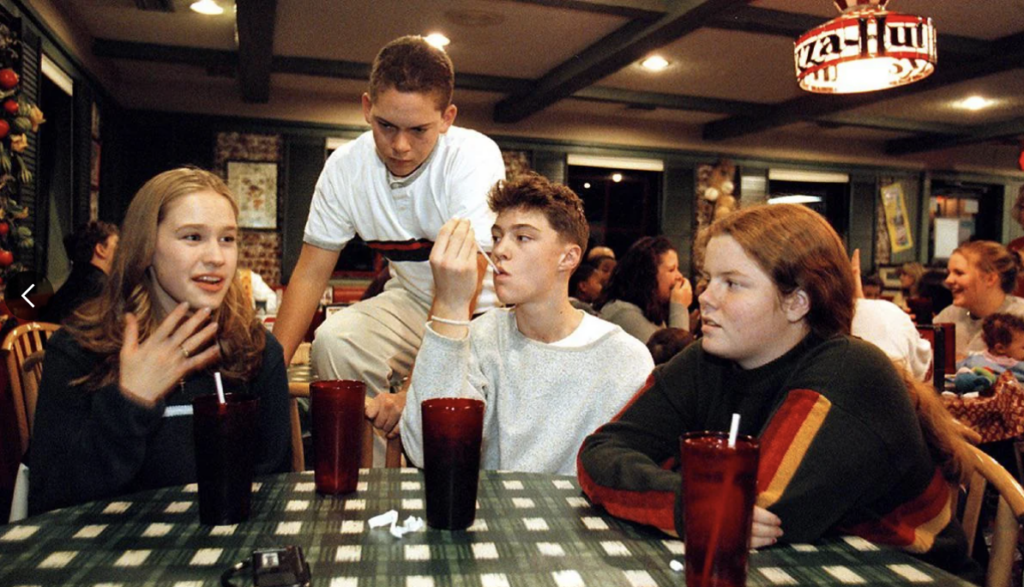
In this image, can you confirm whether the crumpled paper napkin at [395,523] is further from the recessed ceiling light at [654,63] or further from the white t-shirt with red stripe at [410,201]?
the recessed ceiling light at [654,63]

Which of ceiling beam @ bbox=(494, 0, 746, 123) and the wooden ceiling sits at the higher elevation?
the wooden ceiling

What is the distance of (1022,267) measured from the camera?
14.3 feet

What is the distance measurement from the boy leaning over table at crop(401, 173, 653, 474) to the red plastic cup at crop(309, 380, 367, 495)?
0.35 m

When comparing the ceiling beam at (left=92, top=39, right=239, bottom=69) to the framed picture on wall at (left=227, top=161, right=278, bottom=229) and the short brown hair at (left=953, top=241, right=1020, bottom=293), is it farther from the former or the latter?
the short brown hair at (left=953, top=241, right=1020, bottom=293)

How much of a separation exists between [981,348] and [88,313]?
3874 mm

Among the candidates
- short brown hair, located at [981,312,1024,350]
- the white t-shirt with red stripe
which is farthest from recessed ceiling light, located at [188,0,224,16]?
short brown hair, located at [981,312,1024,350]

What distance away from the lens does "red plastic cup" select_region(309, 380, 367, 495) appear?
108 cm

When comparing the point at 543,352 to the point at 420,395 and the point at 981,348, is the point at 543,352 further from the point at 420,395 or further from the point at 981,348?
the point at 981,348

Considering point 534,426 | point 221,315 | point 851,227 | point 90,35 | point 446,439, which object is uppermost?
point 90,35

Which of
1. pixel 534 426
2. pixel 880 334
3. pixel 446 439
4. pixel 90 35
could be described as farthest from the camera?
pixel 90 35

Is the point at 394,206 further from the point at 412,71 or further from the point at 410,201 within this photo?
the point at 412,71

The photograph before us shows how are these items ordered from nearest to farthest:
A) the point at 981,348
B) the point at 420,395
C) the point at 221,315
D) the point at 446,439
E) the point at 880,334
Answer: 1. the point at 446,439
2. the point at 420,395
3. the point at 221,315
4. the point at 880,334
5. the point at 981,348

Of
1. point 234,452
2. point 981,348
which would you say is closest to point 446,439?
point 234,452

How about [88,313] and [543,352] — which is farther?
[543,352]
